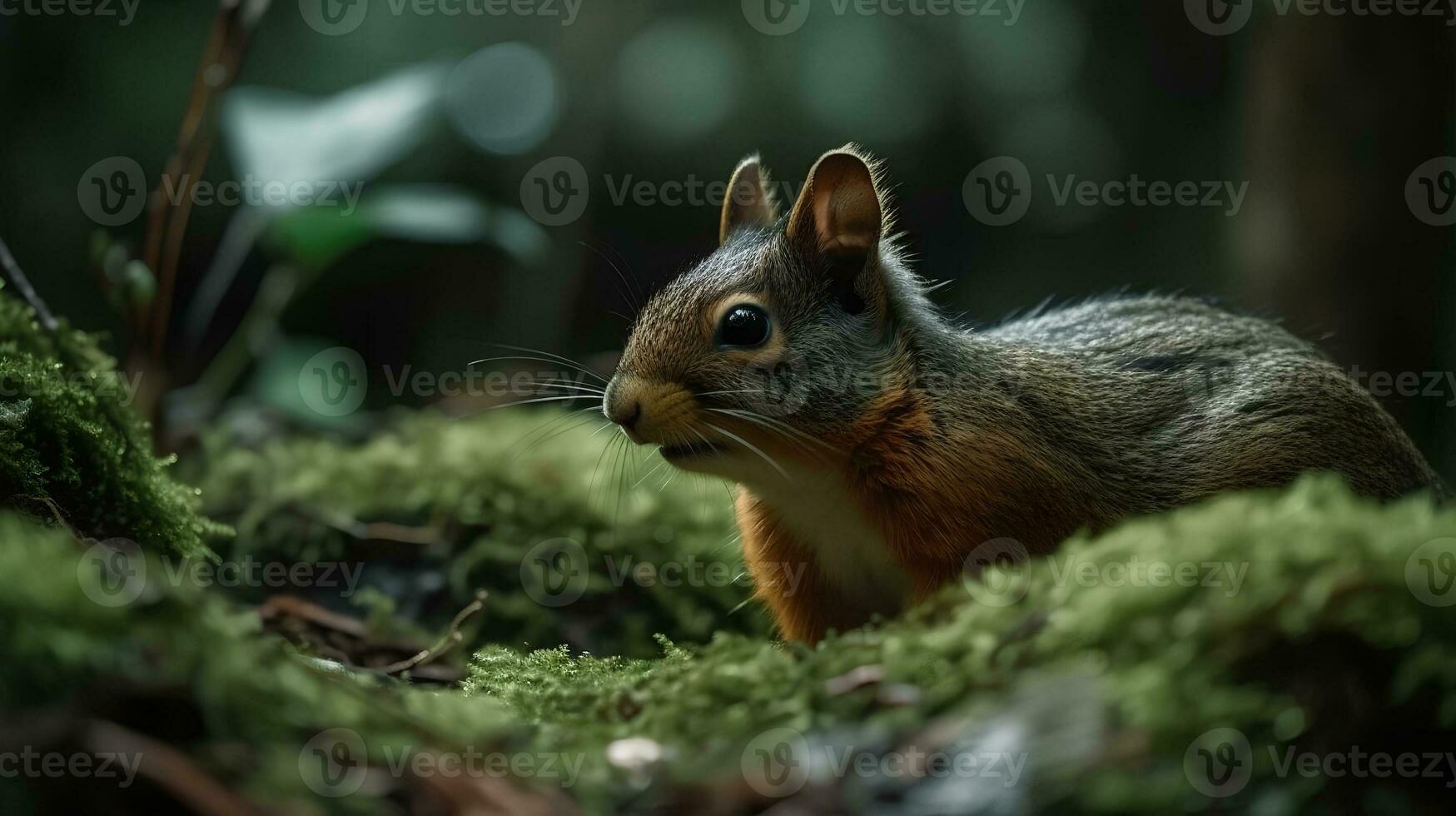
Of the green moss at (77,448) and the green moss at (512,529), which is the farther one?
the green moss at (512,529)

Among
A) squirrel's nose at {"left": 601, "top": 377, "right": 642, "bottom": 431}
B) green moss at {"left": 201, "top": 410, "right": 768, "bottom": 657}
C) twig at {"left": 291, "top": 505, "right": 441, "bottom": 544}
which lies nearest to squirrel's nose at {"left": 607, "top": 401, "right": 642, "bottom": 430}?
squirrel's nose at {"left": 601, "top": 377, "right": 642, "bottom": 431}

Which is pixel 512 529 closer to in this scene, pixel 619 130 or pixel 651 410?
pixel 651 410

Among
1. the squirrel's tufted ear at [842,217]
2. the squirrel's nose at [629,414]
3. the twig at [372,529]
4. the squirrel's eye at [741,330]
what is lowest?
the twig at [372,529]

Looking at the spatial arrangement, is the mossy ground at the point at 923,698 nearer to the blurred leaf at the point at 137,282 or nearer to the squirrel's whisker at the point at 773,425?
the squirrel's whisker at the point at 773,425

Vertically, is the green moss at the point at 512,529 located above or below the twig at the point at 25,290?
below

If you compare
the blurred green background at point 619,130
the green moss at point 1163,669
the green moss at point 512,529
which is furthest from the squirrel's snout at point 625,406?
the blurred green background at point 619,130

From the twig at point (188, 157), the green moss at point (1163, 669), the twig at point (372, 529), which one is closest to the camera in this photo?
the green moss at point (1163, 669)
